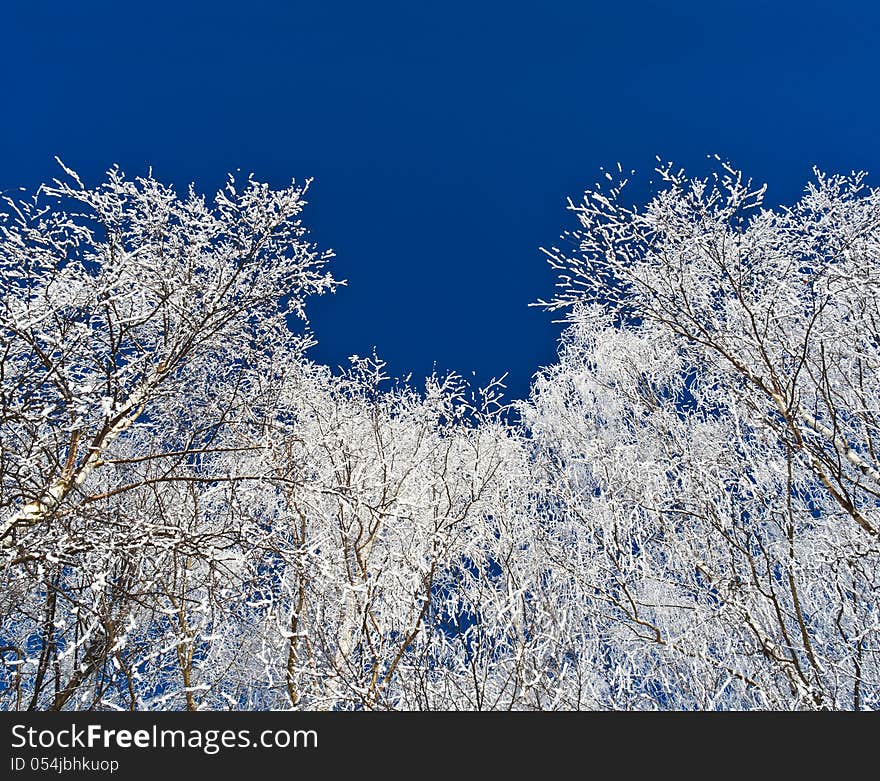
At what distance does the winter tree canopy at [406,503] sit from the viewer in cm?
400

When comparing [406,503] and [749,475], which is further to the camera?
[749,475]

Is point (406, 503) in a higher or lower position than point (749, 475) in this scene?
lower

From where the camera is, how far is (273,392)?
593cm

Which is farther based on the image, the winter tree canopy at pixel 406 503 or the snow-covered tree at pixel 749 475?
the snow-covered tree at pixel 749 475

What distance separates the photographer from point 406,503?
3994 mm

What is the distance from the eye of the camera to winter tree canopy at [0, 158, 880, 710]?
4.00 m

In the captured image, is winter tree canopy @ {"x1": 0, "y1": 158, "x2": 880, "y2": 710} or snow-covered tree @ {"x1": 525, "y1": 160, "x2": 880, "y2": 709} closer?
winter tree canopy @ {"x1": 0, "y1": 158, "x2": 880, "y2": 710}

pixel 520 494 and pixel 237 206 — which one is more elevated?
pixel 237 206
